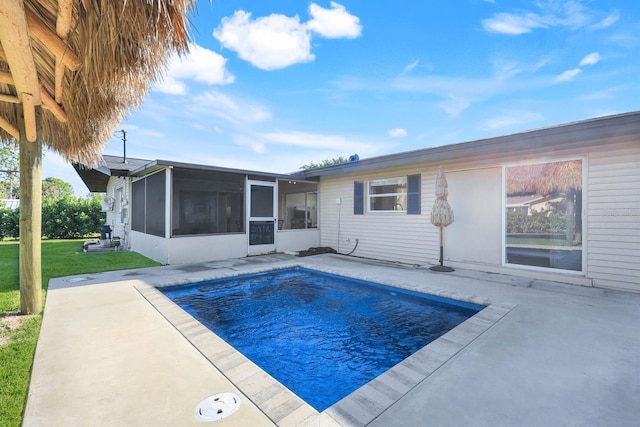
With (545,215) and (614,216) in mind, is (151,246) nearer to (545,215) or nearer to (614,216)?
(545,215)

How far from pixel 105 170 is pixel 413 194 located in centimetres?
960

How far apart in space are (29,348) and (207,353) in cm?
181

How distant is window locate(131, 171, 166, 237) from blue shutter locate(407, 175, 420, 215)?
6456 mm

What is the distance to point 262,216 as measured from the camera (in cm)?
910

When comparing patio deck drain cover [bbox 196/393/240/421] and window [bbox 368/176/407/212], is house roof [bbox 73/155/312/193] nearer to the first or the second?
window [bbox 368/176/407/212]

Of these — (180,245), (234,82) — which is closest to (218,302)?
(180,245)

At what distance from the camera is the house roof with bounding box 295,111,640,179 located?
456 centimetres

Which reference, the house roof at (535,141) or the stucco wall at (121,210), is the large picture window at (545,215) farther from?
the stucco wall at (121,210)

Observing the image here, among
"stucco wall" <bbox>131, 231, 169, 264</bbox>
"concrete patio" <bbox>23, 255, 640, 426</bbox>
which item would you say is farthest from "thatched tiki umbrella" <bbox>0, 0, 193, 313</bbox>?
"stucco wall" <bbox>131, 231, 169, 264</bbox>

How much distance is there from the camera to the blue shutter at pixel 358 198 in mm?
9109

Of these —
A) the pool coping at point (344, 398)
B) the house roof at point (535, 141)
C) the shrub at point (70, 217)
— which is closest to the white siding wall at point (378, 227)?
the house roof at point (535, 141)

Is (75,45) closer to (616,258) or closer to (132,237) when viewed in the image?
(616,258)

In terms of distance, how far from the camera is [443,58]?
374 inches

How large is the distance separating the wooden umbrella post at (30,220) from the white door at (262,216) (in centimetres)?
516
